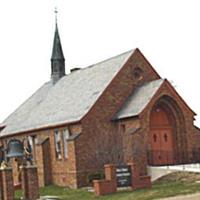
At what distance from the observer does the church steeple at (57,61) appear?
52.2 metres

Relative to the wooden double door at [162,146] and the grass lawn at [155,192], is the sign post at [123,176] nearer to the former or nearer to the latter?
the grass lawn at [155,192]

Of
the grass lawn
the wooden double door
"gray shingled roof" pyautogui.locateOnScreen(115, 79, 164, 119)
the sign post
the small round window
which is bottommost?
the grass lawn

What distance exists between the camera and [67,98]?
42344mm

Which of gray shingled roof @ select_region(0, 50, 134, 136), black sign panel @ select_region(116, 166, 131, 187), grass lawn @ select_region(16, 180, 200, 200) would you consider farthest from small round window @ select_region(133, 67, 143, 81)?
black sign panel @ select_region(116, 166, 131, 187)

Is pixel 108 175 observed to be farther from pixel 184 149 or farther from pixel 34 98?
pixel 34 98

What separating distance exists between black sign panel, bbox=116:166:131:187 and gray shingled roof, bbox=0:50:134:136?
8.09 meters

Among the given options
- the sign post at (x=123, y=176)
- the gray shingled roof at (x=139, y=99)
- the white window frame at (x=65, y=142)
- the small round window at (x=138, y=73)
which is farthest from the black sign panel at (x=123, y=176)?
the small round window at (x=138, y=73)

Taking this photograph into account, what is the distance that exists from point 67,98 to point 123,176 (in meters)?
14.5

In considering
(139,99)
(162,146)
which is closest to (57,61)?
(139,99)

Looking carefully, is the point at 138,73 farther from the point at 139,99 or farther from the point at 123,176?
the point at 123,176

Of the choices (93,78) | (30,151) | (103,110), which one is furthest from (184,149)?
(30,151)

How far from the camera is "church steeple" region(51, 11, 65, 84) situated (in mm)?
52219

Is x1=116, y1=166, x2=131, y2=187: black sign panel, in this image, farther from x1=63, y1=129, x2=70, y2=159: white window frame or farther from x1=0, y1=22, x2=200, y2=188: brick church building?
x1=63, y1=129, x2=70, y2=159: white window frame

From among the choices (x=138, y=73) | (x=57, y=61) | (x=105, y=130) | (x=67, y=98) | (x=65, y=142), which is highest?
(x=57, y=61)
